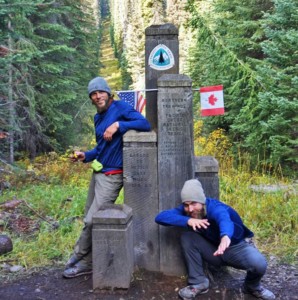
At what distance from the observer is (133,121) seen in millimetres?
4629

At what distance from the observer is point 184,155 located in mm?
4641

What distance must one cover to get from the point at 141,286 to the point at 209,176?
4.70 ft

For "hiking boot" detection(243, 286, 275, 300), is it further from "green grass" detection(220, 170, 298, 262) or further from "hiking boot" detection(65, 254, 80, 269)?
"hiking boot" detection(65, 254, 80, 269)

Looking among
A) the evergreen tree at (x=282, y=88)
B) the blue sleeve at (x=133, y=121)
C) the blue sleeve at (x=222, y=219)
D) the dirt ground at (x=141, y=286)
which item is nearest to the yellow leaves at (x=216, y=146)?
the evergreen tree at (x=282, y=88)

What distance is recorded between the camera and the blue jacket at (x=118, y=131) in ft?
15.1

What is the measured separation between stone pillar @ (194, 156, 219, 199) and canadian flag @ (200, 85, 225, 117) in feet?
1.90

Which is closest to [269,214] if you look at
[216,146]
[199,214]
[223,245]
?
[199,214]

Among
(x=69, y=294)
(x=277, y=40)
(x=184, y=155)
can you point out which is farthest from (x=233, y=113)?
(x=69, y=294)

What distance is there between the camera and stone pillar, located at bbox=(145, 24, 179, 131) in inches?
189

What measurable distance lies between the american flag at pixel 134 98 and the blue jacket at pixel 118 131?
0.85 ft

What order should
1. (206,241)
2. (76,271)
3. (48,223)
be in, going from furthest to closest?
(48,223)
(76,271)
(206,241)

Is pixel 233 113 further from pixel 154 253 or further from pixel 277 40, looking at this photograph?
pixel 154 253

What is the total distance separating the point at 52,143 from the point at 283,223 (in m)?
10.7

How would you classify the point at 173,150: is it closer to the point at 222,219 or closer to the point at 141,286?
the point at 222,219
